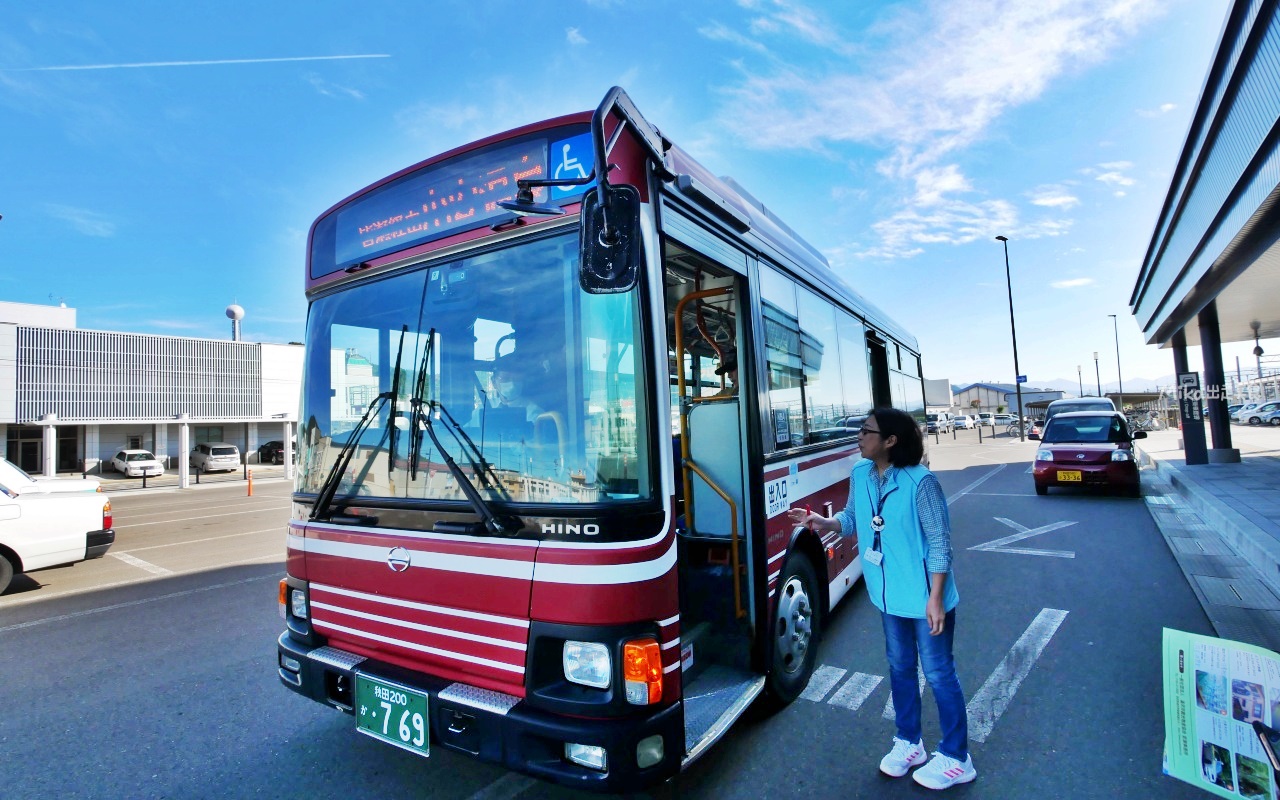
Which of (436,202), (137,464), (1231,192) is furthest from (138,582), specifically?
(137,464)

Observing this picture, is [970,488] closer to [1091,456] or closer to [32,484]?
[1091,456]

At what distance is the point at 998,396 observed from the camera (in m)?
94.9

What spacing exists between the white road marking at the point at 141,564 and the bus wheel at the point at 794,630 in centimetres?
845

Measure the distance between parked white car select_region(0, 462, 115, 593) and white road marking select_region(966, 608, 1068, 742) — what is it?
32.0ft

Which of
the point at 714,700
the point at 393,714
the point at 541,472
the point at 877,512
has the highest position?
the point at 541,472

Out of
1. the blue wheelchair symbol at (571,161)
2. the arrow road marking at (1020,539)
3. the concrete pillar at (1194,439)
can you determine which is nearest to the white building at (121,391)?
the arrow road marking at (1020,539)

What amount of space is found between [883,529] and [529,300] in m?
2.03

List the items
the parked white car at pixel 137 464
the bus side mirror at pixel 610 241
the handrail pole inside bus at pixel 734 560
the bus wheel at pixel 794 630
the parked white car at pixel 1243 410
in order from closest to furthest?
the bus side mirror at pixel 610 241 < the handrail pole inside bus at pixel 734 560 < the bus wheel at pixel 794 630 < the parked white car at pixel 137 464 < the parked white car at pixel 1243 410

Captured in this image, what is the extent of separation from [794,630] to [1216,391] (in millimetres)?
18229

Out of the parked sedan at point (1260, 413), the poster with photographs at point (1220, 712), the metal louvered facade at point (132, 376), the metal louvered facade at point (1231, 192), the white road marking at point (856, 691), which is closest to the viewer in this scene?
the poster with photographs at point (1220, 712)

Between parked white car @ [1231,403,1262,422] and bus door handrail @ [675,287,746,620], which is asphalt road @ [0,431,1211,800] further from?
parked white car @ [1231,403,1262,422]

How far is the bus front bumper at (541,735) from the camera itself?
235 cm

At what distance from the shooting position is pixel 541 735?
239cm

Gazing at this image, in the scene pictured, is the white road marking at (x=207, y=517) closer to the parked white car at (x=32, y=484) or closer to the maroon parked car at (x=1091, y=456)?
the parked white car at (x=32, y=484)
